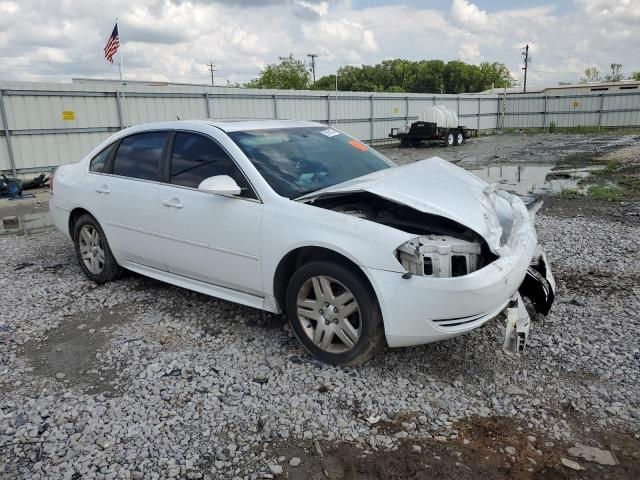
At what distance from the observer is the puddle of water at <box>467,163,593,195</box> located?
11.1 metres

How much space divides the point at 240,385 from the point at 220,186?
1.38 meters

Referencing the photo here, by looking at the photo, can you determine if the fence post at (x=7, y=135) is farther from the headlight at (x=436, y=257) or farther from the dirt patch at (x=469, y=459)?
the dirt patch at (x=469, y=459)

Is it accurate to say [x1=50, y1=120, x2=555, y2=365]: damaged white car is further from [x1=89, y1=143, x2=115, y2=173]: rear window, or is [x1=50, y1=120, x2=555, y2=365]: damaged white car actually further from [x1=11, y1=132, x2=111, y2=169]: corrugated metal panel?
[x1=11, y1=132, x2=111, y2=169]: corrugated metal panel

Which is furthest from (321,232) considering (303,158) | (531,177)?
(531,177)

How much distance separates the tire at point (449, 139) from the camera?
24500mm

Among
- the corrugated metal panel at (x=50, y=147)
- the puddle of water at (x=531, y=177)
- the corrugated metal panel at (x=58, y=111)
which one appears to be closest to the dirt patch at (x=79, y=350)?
the puddle of water at (x=531, y=177)

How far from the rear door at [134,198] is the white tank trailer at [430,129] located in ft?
66.0

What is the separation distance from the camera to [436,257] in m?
3.12

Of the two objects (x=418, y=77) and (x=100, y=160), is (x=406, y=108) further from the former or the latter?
(x=418, y=77)

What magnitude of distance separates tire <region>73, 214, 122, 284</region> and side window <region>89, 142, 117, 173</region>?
0.49m

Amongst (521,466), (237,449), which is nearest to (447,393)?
(521,466)

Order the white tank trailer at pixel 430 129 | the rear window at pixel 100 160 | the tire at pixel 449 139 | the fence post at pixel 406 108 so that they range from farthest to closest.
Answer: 1. the fence post at pixel 406 108
2. the tire at pixel 449 139
3. the white tank trailer at pixel 430 129
4. the rear window at pixel 100 160

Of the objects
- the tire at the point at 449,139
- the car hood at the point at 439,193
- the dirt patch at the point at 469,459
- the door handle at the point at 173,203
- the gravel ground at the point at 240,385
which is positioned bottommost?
the dirt patch at the point at 469,459

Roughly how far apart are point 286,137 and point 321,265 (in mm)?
1484
